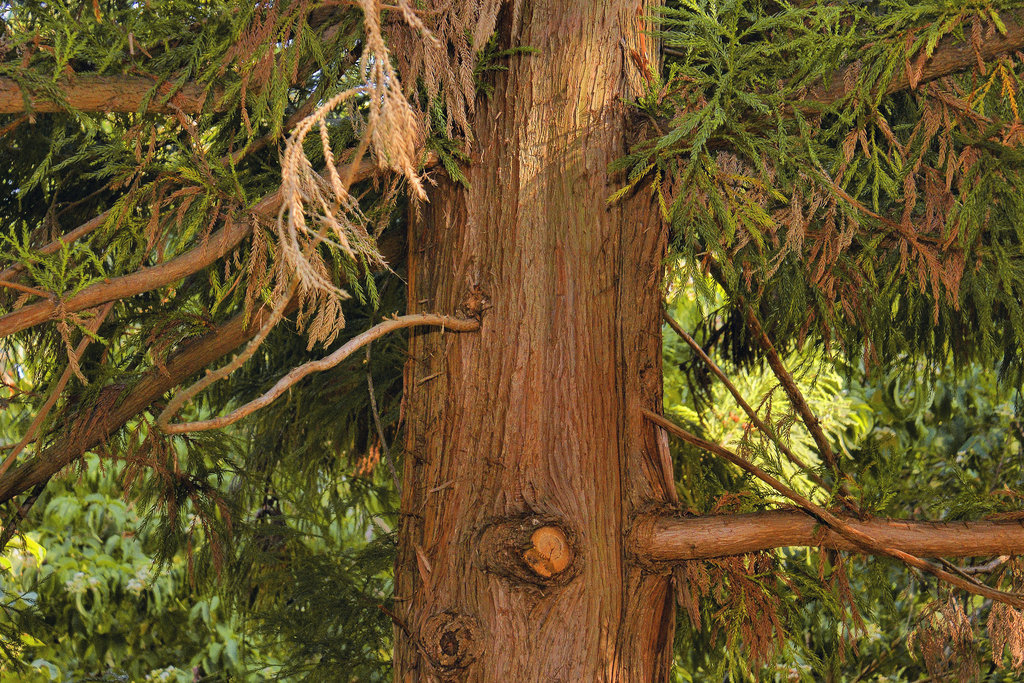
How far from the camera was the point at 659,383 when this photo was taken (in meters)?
2.31

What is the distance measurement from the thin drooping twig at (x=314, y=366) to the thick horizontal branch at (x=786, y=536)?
633mm

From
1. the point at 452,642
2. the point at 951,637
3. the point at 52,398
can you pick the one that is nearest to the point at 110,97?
the point at 52,398

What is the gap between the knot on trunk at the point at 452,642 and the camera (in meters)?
2.06

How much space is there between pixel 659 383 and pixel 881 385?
4.38 metres

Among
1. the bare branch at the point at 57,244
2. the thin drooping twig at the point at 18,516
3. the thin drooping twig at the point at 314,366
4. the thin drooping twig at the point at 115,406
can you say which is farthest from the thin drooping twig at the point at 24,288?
the thin drooping twig at the point at 18,516

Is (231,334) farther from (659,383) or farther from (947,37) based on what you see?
(947,37)

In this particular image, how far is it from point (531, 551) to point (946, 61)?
1.42 metres

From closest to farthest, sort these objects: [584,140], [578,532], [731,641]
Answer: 1. [578,532]
2. [584,140]
3. [731,641]

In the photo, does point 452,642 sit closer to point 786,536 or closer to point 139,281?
point 786,536

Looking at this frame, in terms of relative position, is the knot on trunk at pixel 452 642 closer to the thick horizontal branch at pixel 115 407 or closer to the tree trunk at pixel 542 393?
the tree trunk at pixel 542 393

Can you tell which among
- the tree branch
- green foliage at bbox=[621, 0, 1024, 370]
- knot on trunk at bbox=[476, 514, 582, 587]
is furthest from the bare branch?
green foliage at bbox=[621, 0, 1024, 370]

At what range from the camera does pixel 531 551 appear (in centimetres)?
206

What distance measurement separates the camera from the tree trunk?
6.82 ft

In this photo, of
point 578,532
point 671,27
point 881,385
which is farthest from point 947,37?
point 881,385
